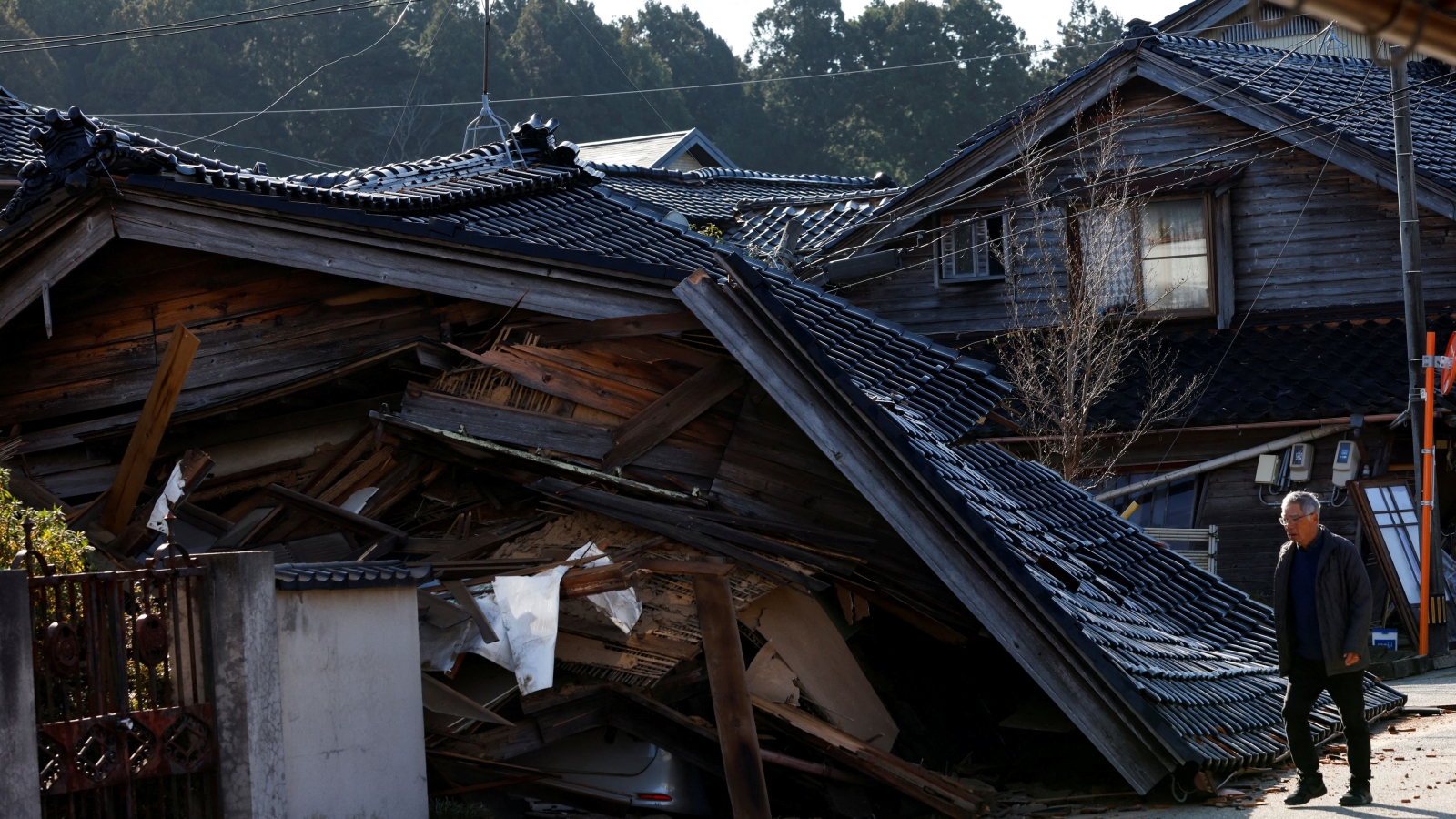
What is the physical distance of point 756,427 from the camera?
9703 mm

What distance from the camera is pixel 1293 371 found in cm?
1862

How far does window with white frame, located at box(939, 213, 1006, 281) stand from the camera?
21453 mm

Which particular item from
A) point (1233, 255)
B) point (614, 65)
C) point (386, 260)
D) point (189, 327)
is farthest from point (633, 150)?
point (386, 260)

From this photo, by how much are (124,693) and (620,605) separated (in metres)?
3.41

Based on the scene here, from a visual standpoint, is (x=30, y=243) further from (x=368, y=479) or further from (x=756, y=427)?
(x=756, y=427)

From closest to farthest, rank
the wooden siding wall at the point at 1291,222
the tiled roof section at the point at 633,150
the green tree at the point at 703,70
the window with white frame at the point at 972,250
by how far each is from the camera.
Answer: the wooden siding wall at the point at 1291,222 < the window with white frame at the point at 972,250 < the tiled roof section at the point at 633,150 < the green tree at the point at 703,70

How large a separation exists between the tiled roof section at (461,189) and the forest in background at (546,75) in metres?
25.9

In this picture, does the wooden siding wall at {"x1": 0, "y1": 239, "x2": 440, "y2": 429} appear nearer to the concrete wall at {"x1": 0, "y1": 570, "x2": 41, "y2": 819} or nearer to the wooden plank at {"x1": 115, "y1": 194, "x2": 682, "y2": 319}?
the wooden plank at {"x1": 115, "y1": 194, "x2": 682, "y2": 319}

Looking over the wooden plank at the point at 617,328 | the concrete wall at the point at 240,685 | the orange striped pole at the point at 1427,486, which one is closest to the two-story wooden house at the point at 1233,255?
the orange striped pole at the point at 1427,486

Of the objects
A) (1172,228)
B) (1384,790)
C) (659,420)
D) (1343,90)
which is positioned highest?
(1343,90)

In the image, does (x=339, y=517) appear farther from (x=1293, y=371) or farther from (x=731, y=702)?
(x=1293, y=371)

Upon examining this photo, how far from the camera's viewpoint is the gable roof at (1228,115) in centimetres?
1906

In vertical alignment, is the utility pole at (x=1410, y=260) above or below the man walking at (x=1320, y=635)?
above

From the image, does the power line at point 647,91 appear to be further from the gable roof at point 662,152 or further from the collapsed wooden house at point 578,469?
the collapsed wooden house at point 578,469
